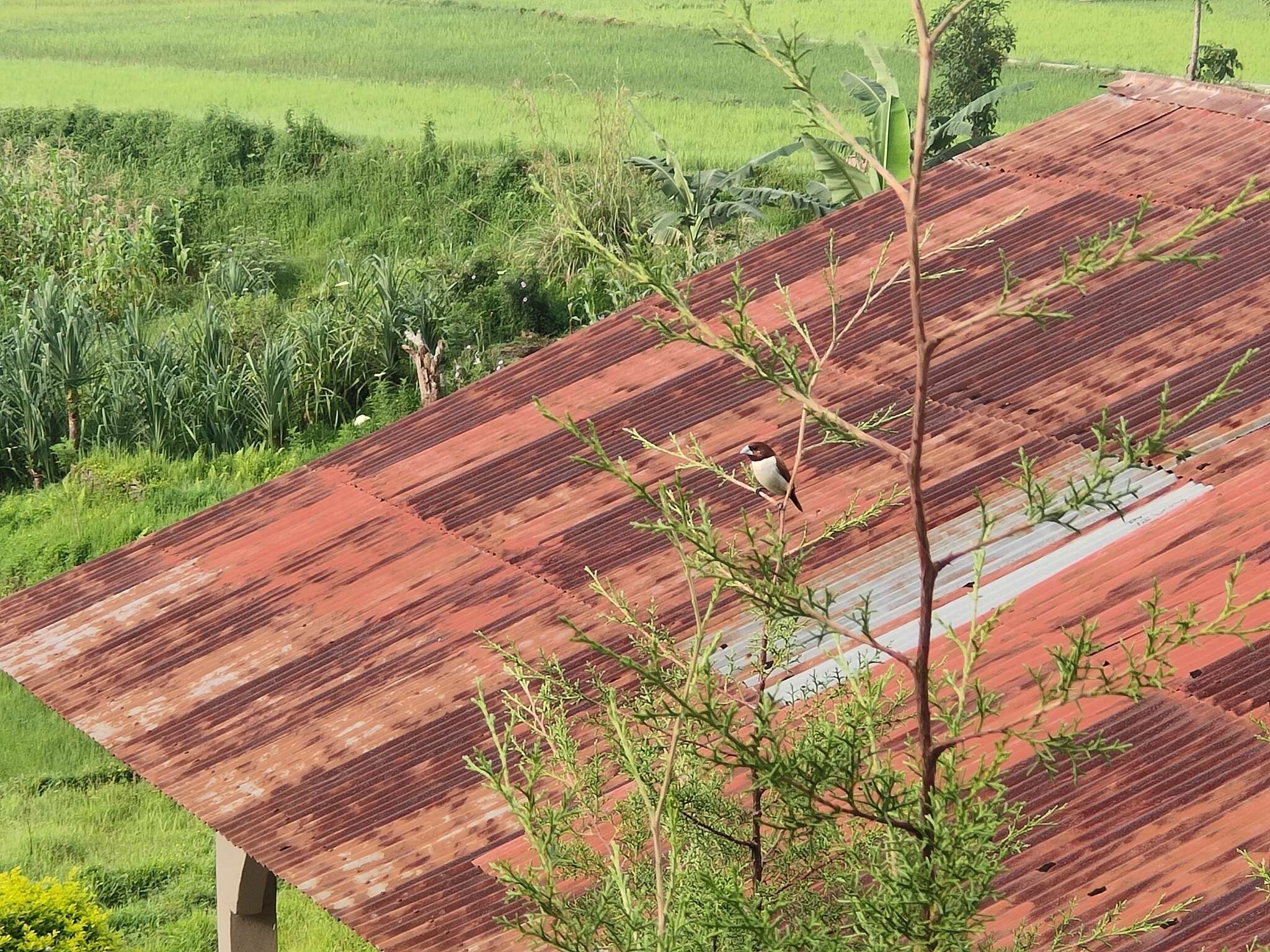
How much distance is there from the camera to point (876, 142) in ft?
43.3

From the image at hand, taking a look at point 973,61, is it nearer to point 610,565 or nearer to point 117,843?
point 117,843

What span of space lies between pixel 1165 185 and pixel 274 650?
441 cm

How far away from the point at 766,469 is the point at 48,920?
3862mm

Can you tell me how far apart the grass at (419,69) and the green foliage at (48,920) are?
14376 millimetres

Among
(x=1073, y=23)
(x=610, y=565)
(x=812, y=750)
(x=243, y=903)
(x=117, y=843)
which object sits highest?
(x=812, y=750)

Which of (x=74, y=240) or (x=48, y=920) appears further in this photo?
(x=74, y=240)

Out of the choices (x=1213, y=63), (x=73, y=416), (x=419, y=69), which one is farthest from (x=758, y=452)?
(x=419, y=69)

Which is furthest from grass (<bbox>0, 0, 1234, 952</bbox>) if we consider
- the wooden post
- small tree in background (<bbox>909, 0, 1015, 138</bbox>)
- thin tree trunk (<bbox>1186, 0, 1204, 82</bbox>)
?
thin tree trunk (<bbox>1186, 0, 1204, 82</bbox>)

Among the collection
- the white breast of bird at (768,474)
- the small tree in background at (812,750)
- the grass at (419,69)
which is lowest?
the grass at (419,69)

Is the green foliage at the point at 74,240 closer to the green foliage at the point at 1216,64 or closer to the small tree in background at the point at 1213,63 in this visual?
A: the small tree in background at the point at 1213,63

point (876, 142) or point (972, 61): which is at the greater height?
point (876, 142)

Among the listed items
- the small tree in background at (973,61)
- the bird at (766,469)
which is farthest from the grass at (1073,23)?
the bird at (766,469)

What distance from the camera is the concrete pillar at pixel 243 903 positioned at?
5863 millimetres

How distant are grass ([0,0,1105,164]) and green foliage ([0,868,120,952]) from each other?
47.2ft
